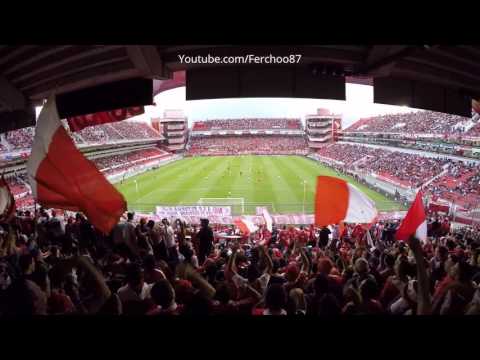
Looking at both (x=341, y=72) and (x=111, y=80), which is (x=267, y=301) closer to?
(x=341, y=72)

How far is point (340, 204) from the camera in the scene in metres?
5.11

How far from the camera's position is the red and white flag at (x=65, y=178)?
309cm

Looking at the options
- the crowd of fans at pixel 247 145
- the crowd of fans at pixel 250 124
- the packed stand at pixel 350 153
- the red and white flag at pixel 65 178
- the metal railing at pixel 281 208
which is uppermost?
the crowd of fans at pixel 250 124

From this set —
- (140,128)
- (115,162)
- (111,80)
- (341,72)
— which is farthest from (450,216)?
(140,128)

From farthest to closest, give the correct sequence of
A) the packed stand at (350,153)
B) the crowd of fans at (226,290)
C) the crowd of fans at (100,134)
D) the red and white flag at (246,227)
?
the packed stand at (350,153) < the crowd of fans at (100,134) < the red and white flag at (246,227) < the crowd of fans at (226,290)

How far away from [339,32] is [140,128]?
6909 centimetres

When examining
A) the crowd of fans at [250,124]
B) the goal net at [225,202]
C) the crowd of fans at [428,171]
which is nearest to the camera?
the goal net at [225,202]

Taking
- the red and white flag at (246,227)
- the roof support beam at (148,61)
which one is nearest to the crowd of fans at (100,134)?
the red and white flag at (246,227)

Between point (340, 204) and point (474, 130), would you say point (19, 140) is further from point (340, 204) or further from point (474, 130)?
point (474, 130)

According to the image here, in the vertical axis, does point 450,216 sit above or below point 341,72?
below

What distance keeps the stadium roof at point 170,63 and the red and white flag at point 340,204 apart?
1737 millimetres

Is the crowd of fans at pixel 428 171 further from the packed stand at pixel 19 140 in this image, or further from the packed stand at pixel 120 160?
the packed stand at pixel 19 140

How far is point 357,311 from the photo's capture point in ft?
8.89

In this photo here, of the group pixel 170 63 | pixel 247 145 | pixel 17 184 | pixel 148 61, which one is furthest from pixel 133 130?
pixel 148 61
